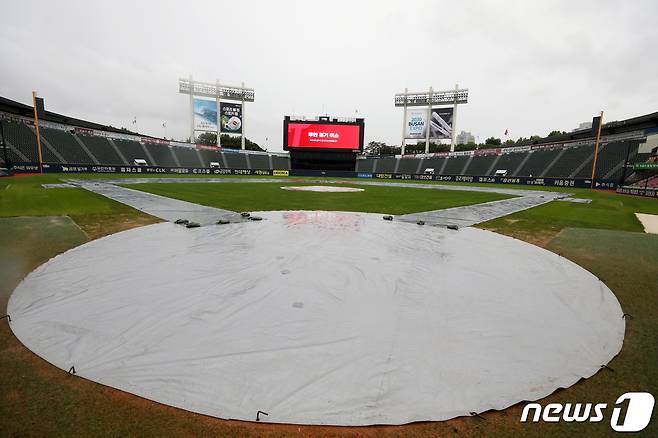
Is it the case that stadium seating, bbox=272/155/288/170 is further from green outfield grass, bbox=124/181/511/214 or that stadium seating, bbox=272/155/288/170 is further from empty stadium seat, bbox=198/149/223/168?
green outfield grass, bbox=124/181/511/214

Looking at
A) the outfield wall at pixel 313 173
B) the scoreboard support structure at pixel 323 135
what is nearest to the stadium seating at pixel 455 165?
the outfield wall at pixel 313 173

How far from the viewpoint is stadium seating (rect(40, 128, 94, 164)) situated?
137ft

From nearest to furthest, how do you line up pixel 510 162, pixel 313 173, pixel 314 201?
pixel 314 201
pixel 510 162
pixel 313 173

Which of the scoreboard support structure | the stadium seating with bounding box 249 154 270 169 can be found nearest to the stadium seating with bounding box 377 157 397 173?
the scoreboard support structure

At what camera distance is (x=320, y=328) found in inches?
141

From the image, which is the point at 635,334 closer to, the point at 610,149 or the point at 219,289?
the point at 219,289

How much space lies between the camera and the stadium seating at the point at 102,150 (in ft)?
150

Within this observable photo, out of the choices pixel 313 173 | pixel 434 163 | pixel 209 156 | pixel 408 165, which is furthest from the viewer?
pixel 408 165

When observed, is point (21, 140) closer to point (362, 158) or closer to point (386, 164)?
point (362, 158)

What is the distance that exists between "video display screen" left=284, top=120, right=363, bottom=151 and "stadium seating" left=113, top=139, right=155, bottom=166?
23.7m

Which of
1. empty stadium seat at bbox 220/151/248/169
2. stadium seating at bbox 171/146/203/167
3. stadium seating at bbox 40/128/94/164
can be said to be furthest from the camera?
empty stadium seat at bbox 220/151/248/169

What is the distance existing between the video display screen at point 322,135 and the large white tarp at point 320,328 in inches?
1894

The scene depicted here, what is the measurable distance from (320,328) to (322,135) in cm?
5181

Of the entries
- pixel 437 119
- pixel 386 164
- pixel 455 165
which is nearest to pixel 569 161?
pixel 455 165
